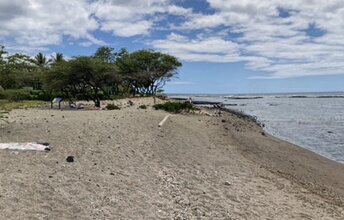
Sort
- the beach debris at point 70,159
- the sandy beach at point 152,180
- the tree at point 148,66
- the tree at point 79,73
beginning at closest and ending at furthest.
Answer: the sandy beach at point 152,180, the beach debris at point 70,159, the tree at point 79,73, the tree at point 148,66

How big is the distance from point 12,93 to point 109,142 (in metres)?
5.54

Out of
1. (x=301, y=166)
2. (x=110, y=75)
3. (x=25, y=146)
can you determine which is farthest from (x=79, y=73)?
(x=301, y=166)

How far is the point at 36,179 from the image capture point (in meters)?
8.19

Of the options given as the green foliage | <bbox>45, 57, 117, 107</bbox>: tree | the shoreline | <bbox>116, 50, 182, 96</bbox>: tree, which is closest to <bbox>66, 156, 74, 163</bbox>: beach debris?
the shoreline

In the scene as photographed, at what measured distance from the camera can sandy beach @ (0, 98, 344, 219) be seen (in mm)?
7020

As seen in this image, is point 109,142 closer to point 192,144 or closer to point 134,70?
point 192,144

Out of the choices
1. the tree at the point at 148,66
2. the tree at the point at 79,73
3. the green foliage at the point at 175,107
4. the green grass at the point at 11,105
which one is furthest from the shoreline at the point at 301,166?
the tree at the point at 148,66

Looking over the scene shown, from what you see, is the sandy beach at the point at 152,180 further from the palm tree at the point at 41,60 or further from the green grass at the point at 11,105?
the palm tree at the point at 41,60

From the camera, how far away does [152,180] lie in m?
9.06

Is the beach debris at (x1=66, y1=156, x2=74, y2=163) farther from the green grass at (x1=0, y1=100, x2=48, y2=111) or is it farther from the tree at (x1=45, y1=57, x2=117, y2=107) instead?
the tree at (x1=45, y1=57, x2=117, y2=107)

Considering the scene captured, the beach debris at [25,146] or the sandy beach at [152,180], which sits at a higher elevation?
the beach debris at [25,146]

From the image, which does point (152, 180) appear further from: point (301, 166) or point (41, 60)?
point (41, 60)

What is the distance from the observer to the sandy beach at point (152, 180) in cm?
702

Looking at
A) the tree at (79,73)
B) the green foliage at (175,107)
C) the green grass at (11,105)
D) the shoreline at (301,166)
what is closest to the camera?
the shoreline at (301,166)
